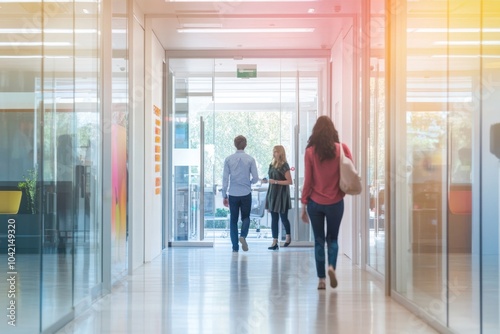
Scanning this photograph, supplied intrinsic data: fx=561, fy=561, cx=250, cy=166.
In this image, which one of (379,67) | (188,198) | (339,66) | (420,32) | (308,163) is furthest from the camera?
(188,198)

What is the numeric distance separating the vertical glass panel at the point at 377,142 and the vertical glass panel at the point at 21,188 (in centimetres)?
361

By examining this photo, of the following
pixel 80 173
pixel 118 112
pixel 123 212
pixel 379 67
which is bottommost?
pixel 123 212

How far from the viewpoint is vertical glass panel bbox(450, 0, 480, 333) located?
12.9 ft

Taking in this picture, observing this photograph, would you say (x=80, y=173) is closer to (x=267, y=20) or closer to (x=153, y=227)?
(x=153, y=227)

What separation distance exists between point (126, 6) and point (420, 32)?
3886 mm

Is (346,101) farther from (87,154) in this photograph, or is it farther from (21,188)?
(21,188)

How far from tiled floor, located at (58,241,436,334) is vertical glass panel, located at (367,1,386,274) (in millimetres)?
Answer: 422

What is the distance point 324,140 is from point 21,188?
386 centimetres

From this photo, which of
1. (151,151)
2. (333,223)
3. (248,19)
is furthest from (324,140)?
(151,151)

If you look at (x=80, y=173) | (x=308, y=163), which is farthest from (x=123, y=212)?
(x=308, y=163)

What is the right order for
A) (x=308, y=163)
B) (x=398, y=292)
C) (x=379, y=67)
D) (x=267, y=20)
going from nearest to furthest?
(x=398, y=292) < (x=308, y=163) < (x=379, y=67) < (x=267, y=20)

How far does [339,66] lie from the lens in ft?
29.9

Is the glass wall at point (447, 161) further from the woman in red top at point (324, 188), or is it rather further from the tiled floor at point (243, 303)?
the woman in red top at point (324, 188)

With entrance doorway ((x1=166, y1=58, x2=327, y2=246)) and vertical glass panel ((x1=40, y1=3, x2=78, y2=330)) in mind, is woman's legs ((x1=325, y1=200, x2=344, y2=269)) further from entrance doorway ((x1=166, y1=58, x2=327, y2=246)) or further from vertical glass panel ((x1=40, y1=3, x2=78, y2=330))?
entrance doorway ((x1=166, y1=58, x2=327, y2=246))
